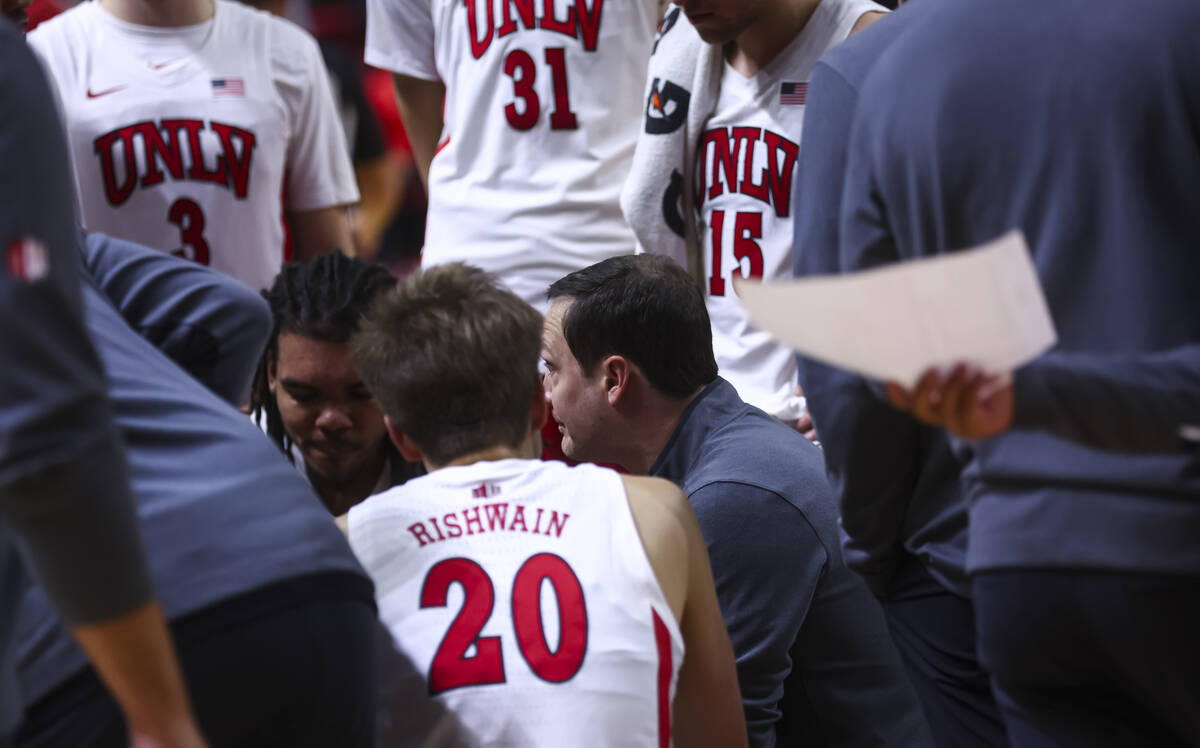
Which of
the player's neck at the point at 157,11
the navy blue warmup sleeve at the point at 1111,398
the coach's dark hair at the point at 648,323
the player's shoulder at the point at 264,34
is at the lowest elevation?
the coach's dark hair at the point at 648,323

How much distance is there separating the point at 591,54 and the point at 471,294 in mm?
1273

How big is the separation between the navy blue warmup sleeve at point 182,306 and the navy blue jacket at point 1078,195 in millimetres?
880

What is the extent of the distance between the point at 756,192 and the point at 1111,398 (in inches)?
62.2

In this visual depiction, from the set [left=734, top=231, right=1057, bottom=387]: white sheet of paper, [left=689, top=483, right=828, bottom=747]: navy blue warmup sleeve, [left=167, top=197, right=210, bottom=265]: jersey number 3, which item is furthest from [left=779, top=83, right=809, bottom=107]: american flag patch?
[left=734, top=231, right=1057, bottom=387]: white sheet of paper

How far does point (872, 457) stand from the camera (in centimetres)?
184

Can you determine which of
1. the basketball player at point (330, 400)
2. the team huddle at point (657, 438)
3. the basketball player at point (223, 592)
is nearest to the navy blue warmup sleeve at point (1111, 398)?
the team huddle at point (657, 438)

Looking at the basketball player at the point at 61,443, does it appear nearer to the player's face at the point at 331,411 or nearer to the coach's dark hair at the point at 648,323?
the coach's dark hair at the point at 648,323

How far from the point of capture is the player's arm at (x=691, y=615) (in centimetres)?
183

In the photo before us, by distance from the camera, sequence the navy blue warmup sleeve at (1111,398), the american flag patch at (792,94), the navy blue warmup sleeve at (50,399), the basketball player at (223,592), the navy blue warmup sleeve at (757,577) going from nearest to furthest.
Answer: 1. the navy blue warmup sleeve at (50,399)
2. the navy blue warmup sleeve at (1111,398)
3. the basketball player at (223,592)
4. the navy blue warmup sleeve at (757,577)
5. the american flag patch at (792,94)

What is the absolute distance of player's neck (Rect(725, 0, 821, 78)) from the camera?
277 centimetres

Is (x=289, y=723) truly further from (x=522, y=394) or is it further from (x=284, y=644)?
(x=522, y=394)

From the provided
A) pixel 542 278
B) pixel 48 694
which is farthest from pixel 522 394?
pixel 542 278

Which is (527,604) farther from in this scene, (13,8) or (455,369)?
(13,8)

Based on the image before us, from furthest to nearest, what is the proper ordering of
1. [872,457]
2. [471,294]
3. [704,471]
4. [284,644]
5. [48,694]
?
[704,471], [471,294], [872,457], [284,644], [48,694]
